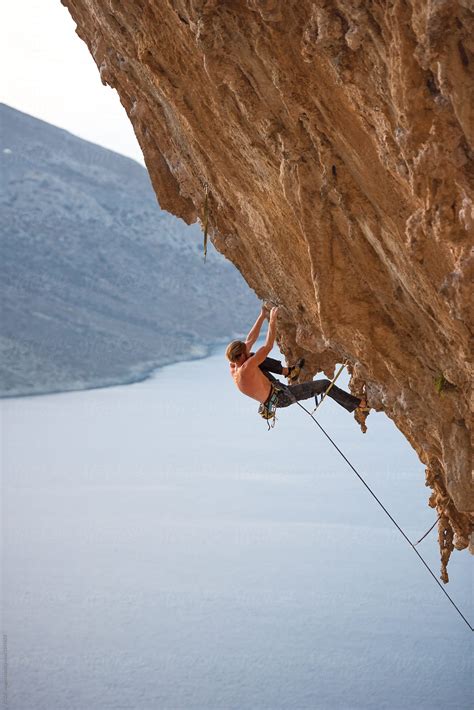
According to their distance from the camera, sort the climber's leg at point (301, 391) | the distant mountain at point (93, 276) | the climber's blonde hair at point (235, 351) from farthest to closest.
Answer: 1. the distant mountain at point (93, 276)
2. the climber's leg at point (301, 391)
3. the climber's blonde hair at point (235, 351)

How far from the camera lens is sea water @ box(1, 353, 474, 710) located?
10.2 metres

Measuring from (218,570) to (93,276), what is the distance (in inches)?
787

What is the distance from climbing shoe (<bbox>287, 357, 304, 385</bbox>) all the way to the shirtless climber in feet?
0.68

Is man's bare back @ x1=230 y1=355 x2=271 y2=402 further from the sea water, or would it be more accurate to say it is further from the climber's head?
the sea water

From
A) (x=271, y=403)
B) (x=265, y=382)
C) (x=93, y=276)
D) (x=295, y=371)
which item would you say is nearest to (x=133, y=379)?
(x=93, y=276)

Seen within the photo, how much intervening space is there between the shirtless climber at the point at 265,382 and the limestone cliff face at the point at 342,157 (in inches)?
8.8

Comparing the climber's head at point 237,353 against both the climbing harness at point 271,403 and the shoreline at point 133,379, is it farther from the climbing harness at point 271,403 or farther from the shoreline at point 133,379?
the shoreline at point 133,379

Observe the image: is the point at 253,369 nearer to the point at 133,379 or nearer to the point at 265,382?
the point at 265,382

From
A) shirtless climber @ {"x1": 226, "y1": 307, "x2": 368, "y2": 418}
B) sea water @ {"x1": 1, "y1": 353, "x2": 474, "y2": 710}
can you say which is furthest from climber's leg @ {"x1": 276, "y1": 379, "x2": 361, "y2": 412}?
sea water @ {"x1": 1, "y1": 353, "x2": 474, "y2": 710}

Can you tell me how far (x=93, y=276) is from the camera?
3272 centimetres

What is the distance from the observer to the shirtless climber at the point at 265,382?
6.34m

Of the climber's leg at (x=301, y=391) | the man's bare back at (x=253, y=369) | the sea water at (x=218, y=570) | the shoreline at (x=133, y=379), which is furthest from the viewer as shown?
the shoreline at (x=133, y=379)

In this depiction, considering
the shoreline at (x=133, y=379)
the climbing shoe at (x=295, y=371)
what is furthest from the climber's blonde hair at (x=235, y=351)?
the shoreline at (x=133, y=379)

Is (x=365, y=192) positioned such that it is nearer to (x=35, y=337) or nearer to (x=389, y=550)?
(x=389, y=550)
